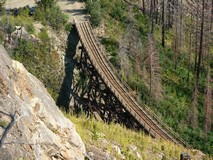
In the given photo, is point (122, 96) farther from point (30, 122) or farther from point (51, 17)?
point (30, 122)

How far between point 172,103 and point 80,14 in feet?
45.8

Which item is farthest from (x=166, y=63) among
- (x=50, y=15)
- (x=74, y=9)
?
(x=50, y=15)

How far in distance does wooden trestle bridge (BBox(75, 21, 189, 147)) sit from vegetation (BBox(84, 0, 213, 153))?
4.71m

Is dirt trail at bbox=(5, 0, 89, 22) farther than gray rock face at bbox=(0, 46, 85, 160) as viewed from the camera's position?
Yes

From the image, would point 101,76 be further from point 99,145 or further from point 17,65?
point 17,65

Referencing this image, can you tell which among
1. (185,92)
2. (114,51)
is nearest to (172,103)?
(185,92)

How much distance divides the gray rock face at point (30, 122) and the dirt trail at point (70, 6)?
31056 mm

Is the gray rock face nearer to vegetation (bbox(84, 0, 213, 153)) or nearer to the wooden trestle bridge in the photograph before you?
the wooden trestle bridge

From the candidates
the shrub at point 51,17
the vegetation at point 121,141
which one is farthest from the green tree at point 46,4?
the vegetation at point 121,141

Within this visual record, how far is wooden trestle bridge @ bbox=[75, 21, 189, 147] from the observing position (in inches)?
1232

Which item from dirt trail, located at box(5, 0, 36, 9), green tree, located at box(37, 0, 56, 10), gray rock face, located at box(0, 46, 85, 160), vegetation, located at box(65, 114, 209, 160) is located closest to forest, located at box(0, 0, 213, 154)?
green tree, located at box(37, 0, 56, 10)

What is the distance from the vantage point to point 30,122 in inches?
435

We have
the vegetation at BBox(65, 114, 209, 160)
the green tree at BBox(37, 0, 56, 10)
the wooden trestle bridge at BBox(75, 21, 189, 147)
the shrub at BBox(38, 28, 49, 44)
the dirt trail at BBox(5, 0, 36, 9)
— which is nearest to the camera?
the vegetation at BBox(65, 114, 209, 160)

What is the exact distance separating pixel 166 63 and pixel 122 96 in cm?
1394
